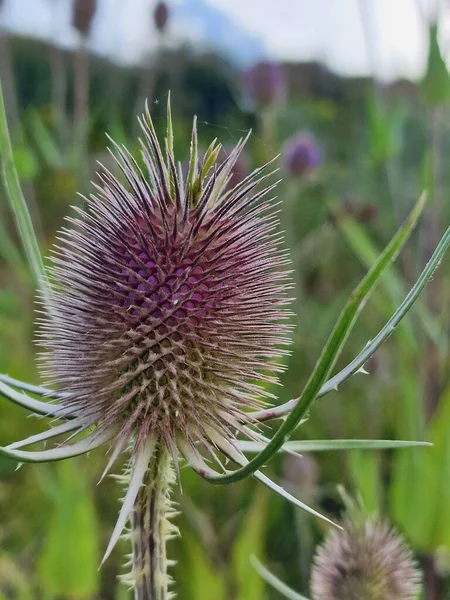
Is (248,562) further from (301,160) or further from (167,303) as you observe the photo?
(301,160)

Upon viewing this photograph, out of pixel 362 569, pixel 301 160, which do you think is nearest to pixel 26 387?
pixel 362 569

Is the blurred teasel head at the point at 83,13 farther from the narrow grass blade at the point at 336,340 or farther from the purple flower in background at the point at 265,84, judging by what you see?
the narrow grass blade at the point at 336,340

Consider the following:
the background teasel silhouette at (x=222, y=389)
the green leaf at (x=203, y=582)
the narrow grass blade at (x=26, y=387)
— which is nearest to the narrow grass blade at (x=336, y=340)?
the background teasel silhouette at (x=222, y=389)

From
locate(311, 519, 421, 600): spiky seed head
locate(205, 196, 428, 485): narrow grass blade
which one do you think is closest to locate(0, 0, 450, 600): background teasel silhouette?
locate(205, 196, 428, 485): narrow grass blade

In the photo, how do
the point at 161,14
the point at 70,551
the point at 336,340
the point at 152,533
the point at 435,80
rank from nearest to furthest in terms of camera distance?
the point at 336,340, the point at 152,533, the point at 70,551, the point at 435,80, the point at 161,14

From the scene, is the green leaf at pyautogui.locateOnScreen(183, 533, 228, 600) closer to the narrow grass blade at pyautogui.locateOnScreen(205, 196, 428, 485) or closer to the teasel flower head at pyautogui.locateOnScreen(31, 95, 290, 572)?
the teasel flower head at pyautogui.locateOnScreen(31, 95, 290, 572)
